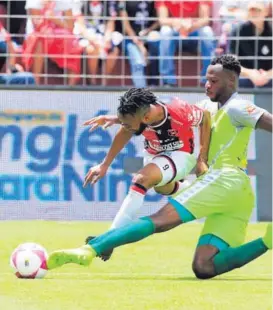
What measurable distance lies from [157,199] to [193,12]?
2.93 meters

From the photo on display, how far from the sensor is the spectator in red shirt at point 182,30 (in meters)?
16.5

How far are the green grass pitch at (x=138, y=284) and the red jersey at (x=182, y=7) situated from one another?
4787 millimetres

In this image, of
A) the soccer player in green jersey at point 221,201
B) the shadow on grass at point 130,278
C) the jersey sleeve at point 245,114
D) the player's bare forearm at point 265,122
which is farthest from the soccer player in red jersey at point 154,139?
the player's bare forearm at point 265,122

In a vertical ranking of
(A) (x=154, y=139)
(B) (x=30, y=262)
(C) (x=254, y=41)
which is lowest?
(B) (x=30, y=262)

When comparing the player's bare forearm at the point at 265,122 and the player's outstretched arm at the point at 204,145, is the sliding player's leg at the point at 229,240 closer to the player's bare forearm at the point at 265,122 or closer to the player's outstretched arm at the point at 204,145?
the player's outstretched arm at the point at 204,145

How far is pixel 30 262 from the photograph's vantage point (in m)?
8.90

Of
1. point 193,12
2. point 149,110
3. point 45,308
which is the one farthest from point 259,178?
point 45,308

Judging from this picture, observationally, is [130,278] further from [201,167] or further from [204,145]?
[204,145]

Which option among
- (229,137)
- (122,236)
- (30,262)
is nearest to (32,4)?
(229,137)

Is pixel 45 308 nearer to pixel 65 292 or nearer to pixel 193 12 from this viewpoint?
pixel 65 292

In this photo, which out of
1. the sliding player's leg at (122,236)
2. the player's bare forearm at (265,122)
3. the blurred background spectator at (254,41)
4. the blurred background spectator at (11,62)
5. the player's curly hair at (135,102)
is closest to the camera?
the sliding player's leg at (122,236)

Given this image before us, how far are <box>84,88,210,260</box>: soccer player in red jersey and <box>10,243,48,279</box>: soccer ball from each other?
51 cm

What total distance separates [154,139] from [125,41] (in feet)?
21.4

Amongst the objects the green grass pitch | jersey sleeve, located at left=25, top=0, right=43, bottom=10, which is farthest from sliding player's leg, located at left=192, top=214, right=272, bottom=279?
jersey sleeve, located at left=25, top=0, right=43, bottom=10
